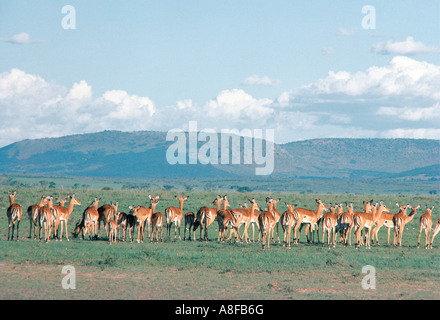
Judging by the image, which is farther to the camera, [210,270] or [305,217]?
[305,217]

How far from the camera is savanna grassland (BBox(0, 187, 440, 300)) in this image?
15500 mm

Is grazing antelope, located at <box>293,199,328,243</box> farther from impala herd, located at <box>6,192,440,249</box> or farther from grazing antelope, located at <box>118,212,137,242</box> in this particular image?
grazing antelope, located at <box>118,212,137,242</box>

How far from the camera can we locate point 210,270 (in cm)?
1888

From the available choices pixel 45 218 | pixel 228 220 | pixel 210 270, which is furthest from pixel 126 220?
pixel 210 270

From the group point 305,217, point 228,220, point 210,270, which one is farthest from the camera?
point 305,217

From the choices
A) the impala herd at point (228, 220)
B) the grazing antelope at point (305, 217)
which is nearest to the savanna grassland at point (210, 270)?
the impala herd at point (228, 220)

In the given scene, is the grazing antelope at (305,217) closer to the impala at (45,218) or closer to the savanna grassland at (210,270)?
the savanna grassland at (210,270)

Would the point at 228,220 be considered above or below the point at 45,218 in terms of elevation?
below

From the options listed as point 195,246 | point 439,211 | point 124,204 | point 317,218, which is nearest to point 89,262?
point 195,246

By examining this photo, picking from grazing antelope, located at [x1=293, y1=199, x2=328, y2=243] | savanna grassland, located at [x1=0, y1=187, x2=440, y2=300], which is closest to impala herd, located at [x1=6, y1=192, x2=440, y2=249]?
grazing antelope, located at [x1=293, y1=199, x2=328, y2=243]

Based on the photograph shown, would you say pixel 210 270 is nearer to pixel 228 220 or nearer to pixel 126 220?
pixel 228 220

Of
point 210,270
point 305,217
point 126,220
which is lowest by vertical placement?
point 210,270

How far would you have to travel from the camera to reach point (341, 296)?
1534 centimetres
